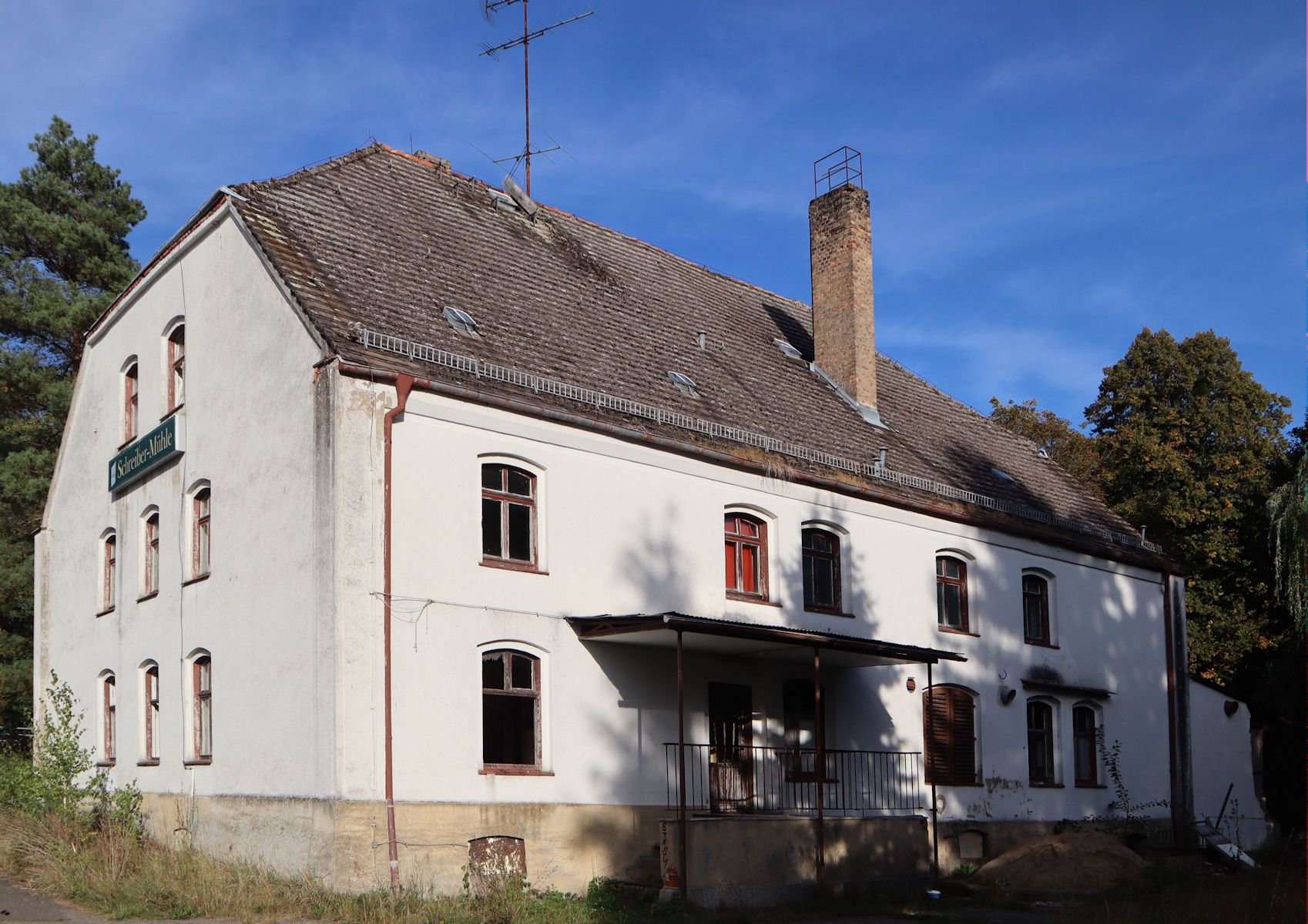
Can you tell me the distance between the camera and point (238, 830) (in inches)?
647

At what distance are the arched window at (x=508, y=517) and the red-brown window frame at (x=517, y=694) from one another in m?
1.09

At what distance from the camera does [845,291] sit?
2544 centimetres

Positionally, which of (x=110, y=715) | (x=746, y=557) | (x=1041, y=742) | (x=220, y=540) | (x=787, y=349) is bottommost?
(x=1041, y=742)

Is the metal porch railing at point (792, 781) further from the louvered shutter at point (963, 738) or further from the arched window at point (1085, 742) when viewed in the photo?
the arched window at point (1085, 742)

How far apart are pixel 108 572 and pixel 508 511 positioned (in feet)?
27.1

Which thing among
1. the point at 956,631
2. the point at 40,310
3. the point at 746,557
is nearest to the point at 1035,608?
the point at 956,631

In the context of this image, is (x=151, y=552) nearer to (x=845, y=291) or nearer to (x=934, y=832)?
(x=934, y=832)

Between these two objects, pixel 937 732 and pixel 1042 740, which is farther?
pixel 1042 740

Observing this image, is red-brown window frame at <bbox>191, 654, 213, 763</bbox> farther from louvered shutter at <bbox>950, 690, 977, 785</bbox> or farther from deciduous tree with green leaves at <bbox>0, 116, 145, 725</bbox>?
deciduous tree with green leaves at <bbox>0, 116, 145, 725</bbox>

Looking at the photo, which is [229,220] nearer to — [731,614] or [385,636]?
[385,636]

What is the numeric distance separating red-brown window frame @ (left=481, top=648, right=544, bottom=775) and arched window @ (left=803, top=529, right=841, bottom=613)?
17.6ft

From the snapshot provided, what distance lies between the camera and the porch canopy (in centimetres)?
1638

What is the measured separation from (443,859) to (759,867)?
3.82 metres

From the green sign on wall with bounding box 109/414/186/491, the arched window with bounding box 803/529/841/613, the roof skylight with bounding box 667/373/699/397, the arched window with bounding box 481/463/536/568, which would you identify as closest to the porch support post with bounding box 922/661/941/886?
the arched window with bounding box 803/529/841/613
